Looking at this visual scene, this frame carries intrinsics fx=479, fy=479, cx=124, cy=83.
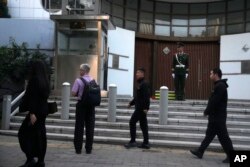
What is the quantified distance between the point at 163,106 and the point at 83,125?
318 centimetres

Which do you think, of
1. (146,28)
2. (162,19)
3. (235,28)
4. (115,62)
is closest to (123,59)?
(115,62)

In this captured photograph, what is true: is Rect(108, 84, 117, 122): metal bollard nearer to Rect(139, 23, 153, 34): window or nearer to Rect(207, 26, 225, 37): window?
Rect(139, 23, 153, 34): window

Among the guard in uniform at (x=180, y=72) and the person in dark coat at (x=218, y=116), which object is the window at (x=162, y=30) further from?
the person in dark coat at (x=218, y=116)

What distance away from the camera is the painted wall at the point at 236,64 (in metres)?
18.2

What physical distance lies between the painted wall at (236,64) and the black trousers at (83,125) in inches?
393

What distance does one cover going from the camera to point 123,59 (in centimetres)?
1862

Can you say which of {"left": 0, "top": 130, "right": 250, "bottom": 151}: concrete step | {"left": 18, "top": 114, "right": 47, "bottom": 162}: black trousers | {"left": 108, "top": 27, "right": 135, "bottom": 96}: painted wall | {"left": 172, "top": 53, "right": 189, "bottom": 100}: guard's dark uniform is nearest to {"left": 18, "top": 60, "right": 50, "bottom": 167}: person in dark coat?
{"left": 18, "top": 114, "right": 47, "bottom": 162}: black trousers

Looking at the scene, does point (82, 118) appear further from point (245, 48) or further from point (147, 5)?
point (147, 5)

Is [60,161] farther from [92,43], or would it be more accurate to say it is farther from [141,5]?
[141,5]

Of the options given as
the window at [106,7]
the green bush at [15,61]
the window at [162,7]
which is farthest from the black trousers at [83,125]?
the window at [162,7]

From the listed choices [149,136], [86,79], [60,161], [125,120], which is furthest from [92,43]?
[60,161]

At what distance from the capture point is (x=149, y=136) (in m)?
11.7

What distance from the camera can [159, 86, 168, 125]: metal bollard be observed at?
40.0 feet

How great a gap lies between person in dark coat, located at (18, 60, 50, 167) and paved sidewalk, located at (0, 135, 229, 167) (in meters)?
0.59
